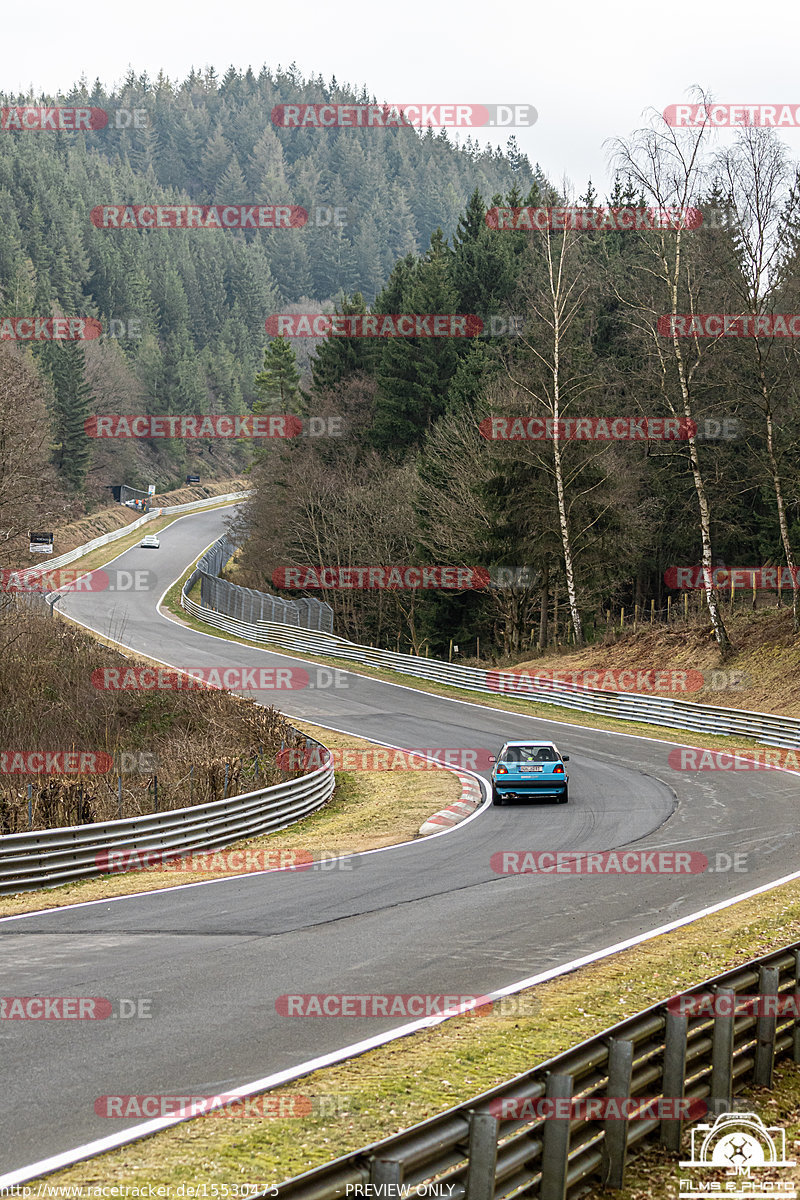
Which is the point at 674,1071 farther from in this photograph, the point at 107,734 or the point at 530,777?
the point at 107,734

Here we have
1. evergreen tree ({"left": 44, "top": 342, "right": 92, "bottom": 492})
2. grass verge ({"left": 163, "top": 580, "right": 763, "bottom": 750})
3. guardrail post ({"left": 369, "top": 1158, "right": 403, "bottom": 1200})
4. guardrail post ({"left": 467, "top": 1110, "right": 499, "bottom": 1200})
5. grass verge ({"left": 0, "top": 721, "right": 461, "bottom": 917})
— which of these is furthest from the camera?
evergreen tree ({"left": 44, "top": 342, "right": 92, "bottom": 492})

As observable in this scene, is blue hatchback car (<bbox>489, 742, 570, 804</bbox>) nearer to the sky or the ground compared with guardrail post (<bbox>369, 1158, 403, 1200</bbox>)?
nearer to the ground

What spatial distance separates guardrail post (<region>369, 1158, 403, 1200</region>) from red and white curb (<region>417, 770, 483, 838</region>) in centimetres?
1457

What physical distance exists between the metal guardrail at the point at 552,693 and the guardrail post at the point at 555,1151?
994 inches

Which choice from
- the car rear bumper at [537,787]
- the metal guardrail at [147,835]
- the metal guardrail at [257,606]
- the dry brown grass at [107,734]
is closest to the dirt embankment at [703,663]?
the car rear bumper at [537,787]

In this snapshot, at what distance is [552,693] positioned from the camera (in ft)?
128

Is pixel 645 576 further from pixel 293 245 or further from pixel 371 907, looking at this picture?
pixel 293 245

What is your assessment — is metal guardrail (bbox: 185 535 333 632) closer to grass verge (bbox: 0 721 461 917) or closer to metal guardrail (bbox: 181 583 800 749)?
metal guardrail (bbox: 181 583 800 749)

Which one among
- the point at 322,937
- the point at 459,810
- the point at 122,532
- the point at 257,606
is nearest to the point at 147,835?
the point at 459,810

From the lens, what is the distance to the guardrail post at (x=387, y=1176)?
4.88 meters

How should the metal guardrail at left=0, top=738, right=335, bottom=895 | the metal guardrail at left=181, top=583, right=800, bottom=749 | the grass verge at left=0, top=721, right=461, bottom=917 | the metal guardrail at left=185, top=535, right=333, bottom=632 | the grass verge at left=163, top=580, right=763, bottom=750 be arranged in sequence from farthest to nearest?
the metal guardrail at left=185, top=535, right=333, bottom=632 → the grass verge at left=163, top=580, right=763, bottom=750 → the metal guardrail at left=181, top=583, right=800, bottom=749 → the metal guardrail at left=0, top=738, right=335, bottom=895 → the grass verge at left=0, top=721, right=461, bottom=917

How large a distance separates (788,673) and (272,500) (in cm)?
4069

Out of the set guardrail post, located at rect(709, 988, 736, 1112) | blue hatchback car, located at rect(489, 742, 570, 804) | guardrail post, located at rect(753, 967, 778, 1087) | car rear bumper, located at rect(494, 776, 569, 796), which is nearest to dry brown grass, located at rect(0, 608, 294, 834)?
blue hatchback car, located at rect(489, 742, 570, 804)

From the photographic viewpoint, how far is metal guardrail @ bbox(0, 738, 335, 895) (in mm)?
15773
